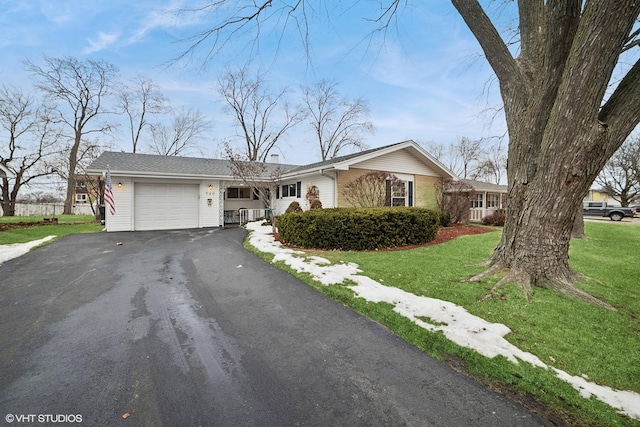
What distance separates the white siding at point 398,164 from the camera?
1245 cm

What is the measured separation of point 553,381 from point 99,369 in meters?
3.91

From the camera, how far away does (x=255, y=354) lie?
8.81 ft

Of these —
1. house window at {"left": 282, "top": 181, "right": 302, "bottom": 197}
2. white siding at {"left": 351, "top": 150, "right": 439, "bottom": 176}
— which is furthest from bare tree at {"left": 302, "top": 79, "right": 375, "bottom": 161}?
white siding at {"left": 351, "top": 150, "right": 439, "bottom": 176}

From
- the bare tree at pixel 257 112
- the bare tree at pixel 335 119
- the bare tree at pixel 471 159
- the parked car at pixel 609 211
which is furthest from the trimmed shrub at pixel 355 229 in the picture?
the bare tree at pixel 471 159

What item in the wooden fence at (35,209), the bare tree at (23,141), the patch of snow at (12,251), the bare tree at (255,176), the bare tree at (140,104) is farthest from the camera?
the bare tree at (140,104)

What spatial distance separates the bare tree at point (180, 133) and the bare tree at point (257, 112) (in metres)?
4.10

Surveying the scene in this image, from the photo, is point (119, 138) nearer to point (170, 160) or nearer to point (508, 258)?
point (170, 160)

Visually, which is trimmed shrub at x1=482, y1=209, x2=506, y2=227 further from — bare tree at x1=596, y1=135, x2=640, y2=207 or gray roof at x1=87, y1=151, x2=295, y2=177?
bare tree at x1=596, y1=135, x2=640, y2=207

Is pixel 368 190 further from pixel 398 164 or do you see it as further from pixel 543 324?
pixel 543 324

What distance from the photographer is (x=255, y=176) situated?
1417cm

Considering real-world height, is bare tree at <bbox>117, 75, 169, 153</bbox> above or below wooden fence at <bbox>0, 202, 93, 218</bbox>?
above

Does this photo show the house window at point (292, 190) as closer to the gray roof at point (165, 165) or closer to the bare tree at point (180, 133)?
the gray roof at point (165, 165)

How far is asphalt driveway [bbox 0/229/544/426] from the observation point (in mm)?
1910

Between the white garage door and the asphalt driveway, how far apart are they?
845 cm
